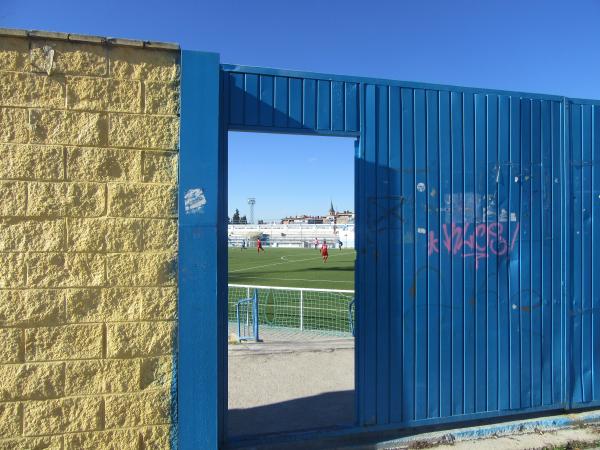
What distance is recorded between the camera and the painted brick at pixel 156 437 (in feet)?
12.3

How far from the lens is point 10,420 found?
354cm

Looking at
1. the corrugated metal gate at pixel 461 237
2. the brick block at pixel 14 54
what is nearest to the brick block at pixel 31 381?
the brick block at pixel 14 54

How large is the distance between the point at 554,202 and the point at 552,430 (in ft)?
7.31

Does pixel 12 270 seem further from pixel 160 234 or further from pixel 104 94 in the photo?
pixel 104 94

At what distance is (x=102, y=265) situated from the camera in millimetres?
3674

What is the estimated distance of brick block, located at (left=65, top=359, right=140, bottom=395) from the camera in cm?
363

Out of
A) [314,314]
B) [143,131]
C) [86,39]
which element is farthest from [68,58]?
[314,314]

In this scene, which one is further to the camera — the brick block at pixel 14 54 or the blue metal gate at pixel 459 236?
the blue metal gate at pixel 459 236

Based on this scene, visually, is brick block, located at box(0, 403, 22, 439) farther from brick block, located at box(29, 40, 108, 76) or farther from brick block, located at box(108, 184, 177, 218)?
brick block, located at box(29, 40, 108, 76)

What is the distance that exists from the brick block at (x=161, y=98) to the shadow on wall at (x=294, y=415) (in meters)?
3.23

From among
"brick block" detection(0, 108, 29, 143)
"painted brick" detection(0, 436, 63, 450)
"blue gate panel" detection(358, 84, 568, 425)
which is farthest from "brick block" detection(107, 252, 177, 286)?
"blue gate panel" detection(358, 84, 568, 425)

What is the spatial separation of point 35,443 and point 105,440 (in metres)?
0.48

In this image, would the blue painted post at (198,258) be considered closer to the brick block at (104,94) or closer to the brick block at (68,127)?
the brick block at (104,94)

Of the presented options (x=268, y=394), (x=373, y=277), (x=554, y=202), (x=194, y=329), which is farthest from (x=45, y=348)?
(x=554, y=202)
